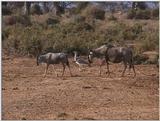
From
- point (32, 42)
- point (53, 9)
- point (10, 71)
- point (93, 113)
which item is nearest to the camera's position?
point (93, 113)

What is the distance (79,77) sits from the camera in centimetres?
1409

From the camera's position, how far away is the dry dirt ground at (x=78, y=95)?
9336 mm

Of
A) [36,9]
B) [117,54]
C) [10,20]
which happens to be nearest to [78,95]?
[117,54]

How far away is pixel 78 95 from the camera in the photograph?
11164 mm

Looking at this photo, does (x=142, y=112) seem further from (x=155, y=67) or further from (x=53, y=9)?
(x=53, y=9)

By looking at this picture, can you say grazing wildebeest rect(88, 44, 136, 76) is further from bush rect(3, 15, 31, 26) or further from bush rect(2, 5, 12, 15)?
bush rect(2, 5, 12, 15)

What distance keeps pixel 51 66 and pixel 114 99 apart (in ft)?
19.4

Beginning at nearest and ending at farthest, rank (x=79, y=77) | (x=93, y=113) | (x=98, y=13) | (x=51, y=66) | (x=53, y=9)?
(x=93, y=113) < (x=79, y=77) < (x=51, y=66) < (x=98, y=13) < (x=53, y=9)

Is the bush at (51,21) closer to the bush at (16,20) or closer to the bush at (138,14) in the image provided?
the bush at (16,20)

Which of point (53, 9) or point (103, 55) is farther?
point (53, 9)

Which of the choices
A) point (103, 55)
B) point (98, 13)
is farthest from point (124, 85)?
point (98, 13)

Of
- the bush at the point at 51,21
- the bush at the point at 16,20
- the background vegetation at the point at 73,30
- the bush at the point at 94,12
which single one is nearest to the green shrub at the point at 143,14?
the background vegetation at the point at 73,30

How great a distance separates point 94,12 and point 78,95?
28.2 m

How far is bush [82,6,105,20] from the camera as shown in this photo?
38562mm
